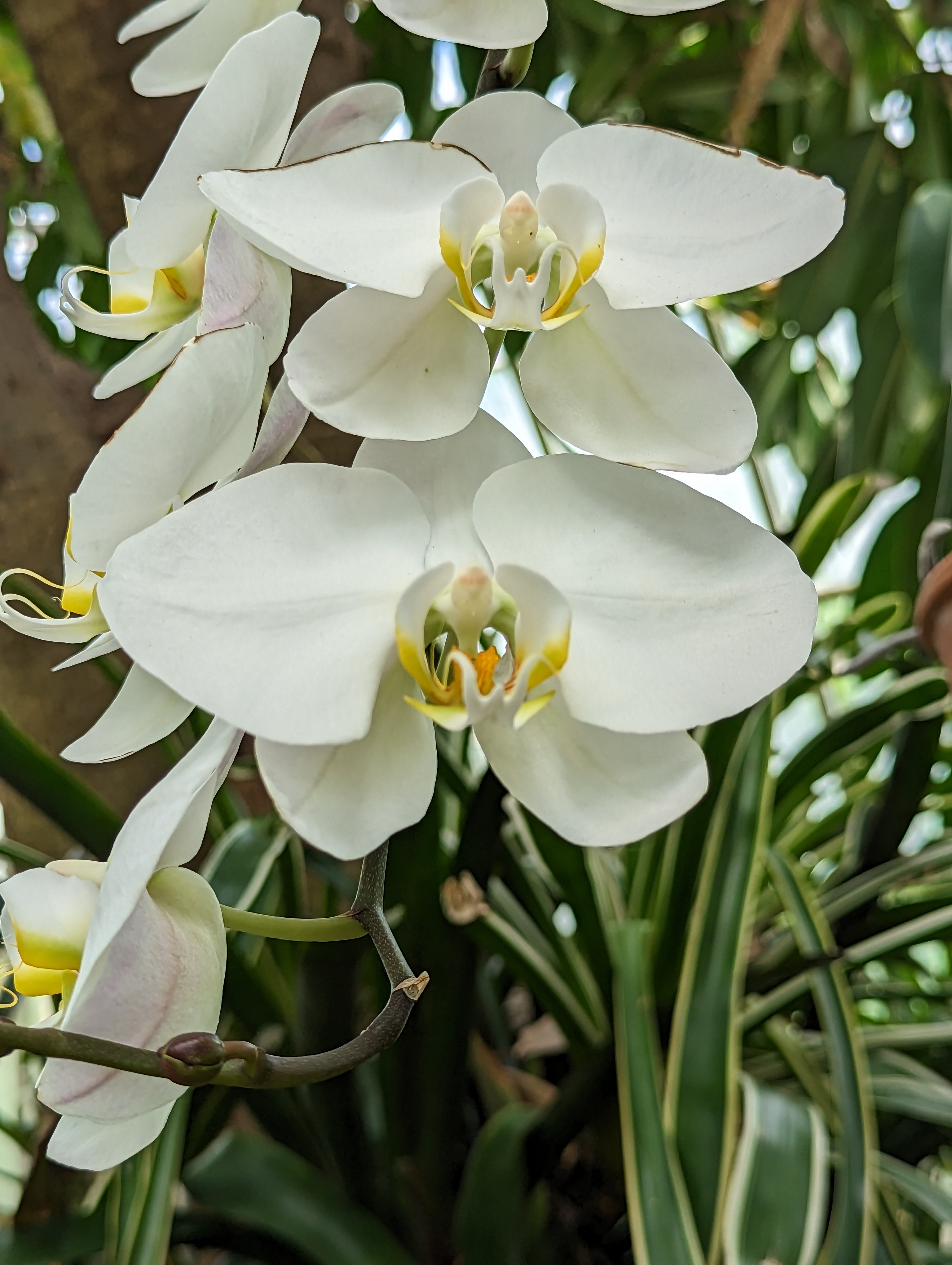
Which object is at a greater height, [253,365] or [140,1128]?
[253,365]

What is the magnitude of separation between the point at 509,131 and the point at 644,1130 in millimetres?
394

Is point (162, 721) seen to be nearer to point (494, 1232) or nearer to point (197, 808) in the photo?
point (197, 808)

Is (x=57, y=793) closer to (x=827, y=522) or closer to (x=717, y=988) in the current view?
(x=717, y=988)

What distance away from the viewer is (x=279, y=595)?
0.17 m

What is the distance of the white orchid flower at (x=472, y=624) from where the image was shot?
158mm

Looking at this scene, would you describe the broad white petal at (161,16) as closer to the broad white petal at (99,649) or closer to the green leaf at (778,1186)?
the broad white petal at (99,649)

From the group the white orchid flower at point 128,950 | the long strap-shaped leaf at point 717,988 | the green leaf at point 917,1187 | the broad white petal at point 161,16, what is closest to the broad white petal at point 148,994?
the white orchid flower at point 128,950

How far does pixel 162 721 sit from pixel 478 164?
5.2 inches

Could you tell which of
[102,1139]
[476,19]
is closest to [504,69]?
[476,19]

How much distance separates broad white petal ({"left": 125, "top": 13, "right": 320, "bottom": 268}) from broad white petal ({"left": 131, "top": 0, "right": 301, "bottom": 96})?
2.0 inches

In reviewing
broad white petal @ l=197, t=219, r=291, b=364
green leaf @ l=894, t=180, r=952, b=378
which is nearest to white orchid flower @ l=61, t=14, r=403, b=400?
broad white petal @ l=197, t=219, r=291, b=364

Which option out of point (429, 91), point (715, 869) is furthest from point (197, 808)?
point (429, 91)

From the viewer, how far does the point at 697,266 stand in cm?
17

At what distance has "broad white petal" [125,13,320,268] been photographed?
7.0 inches
